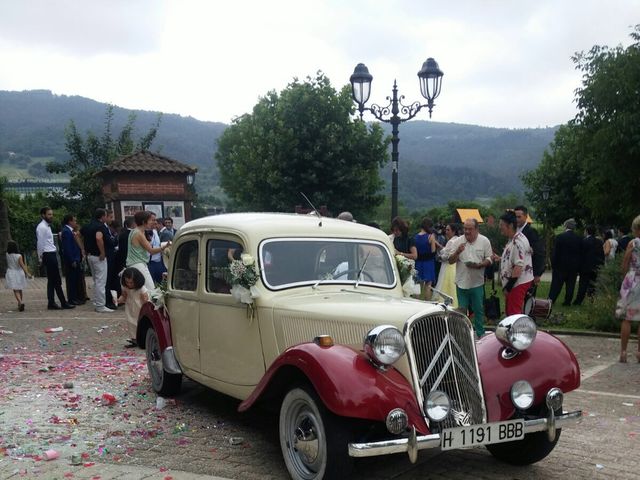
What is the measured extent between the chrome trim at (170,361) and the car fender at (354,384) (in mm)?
2201

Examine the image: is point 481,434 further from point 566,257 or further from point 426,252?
point 566,257

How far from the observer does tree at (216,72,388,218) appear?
99.6 ft

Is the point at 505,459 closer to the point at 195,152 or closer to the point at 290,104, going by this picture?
the point at 290,104

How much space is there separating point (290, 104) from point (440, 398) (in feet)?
93.6

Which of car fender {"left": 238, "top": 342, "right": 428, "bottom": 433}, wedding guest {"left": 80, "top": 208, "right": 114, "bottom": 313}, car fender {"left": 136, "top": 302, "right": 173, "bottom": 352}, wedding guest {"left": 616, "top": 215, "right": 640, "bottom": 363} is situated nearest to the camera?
car fender {"left": 238, "top": 342, "right": 428, "bottom": 433}

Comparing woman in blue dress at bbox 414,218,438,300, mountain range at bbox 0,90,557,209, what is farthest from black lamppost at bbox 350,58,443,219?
mountain range at bbox 0,90,557,209

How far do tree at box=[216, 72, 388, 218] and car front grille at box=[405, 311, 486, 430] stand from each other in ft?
86.3

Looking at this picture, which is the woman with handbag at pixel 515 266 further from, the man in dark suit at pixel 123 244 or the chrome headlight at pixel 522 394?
the man in dark suit at pixel 123 244

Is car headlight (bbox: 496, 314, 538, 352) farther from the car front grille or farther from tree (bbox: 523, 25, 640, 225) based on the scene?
tree (bbox: 523, 25, 640, 225)

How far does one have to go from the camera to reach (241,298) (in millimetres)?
4711

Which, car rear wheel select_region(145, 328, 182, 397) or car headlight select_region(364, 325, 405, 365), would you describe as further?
car rear wheel select_region(145, 328, 182, 397)

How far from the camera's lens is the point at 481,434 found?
3.64 m

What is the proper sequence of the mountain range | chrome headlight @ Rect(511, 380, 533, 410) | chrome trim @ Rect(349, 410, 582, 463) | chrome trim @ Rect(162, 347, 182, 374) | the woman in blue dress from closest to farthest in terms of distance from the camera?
chrome trim @ Rect(349, 410, 582, 463)
chrome headlight @ Rect(511, 380, 533, 410)
chrome trim @ Rect(162, 347, 182, 374)
the woman in blue dress
the mountain range

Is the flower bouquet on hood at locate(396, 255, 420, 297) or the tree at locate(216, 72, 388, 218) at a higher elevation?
the tree at locate(216, 72, 388, 218)
